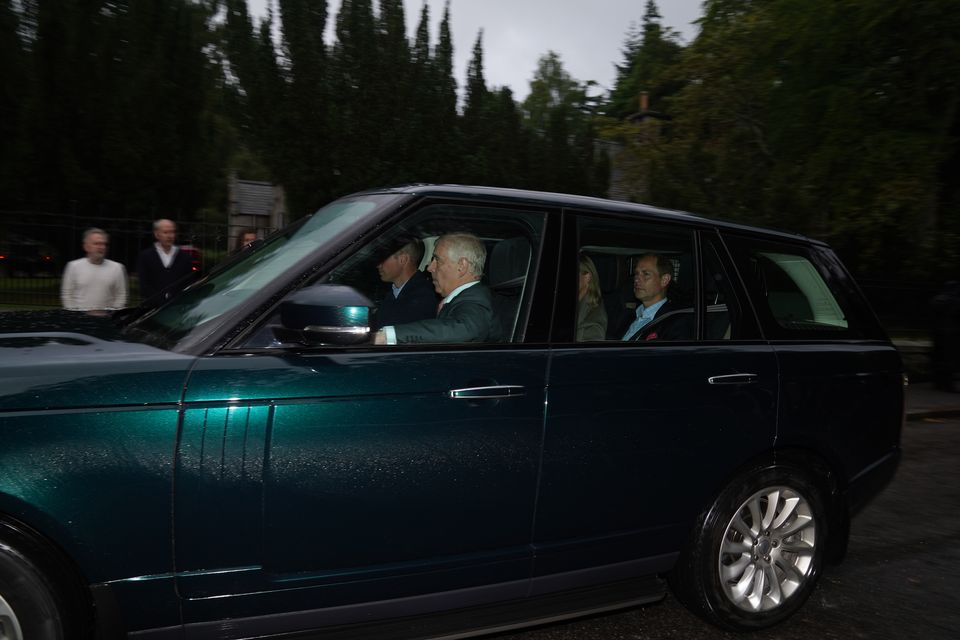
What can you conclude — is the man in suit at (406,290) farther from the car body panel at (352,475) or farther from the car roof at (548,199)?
the car body panel at (352,475)

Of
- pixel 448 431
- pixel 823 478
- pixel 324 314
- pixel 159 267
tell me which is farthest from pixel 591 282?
pixel 159 267

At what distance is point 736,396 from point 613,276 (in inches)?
31.2

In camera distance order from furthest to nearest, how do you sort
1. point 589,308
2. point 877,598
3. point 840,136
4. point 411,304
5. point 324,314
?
point 840,136 → point 877,598 → point 589,308 → point 411,304 → point 324,314

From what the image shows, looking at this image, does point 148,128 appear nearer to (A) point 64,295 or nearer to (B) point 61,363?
(A) point 64,295

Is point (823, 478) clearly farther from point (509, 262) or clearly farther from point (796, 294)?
point (509, 262)

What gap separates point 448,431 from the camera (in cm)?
287

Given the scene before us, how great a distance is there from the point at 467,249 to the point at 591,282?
0.62 meters

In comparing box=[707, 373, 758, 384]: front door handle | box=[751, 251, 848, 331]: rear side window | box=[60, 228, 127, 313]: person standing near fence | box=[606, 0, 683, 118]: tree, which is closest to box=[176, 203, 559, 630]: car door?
box=[707, 373, 758, 384]: front door handle

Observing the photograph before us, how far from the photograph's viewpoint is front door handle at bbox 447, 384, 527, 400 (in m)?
2.90

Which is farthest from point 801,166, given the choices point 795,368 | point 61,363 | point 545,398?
point 61,363

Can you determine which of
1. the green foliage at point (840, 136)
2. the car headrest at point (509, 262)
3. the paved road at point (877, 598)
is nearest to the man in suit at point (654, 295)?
the car headrest at point (509, 262)

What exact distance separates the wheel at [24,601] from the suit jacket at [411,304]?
56.6 inches

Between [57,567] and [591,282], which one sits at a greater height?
[591,282]

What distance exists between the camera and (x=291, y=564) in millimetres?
2648
